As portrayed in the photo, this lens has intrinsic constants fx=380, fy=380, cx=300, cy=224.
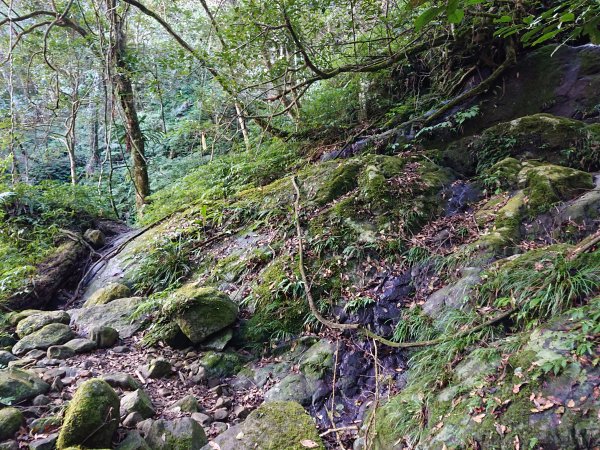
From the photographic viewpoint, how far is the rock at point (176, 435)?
3.18 m

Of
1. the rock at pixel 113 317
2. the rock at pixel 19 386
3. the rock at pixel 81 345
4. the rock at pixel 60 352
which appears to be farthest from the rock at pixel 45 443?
the rock at pixel 113 317

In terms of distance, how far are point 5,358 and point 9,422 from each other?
74.7 inches

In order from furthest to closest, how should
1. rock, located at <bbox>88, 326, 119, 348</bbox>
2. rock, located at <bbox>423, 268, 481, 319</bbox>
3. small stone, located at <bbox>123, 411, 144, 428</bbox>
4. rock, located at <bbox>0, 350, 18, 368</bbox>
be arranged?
1. rock, located at <bbox>88, 326, 119, 348</bbox>
2. rock, located at <bbox>0, 350, 18, 368</bbox>
3. rock, located at <bbox>423, 268, 481, 319</bbox>
4. small stone, located at <bbox>123, 411, 144, 428</bbox>

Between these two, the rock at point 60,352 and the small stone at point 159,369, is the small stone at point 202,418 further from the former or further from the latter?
the rock at point 60,352

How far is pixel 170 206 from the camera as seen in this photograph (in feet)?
31.5

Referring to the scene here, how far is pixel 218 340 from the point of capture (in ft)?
16.5

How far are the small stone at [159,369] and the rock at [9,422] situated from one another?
1484mm

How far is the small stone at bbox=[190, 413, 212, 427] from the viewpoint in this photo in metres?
3.70

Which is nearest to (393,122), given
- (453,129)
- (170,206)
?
(453,129)

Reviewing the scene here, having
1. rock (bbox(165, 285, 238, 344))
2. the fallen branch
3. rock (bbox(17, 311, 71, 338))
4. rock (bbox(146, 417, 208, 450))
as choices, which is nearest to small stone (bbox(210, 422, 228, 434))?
rock (bbox(146, 417, 208, 450))

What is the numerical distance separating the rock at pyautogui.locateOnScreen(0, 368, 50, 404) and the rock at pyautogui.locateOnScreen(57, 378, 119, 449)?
69 cm

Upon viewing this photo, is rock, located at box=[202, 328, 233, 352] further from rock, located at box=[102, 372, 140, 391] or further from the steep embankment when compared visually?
rock, located at box=[102, 372, 140, 391]

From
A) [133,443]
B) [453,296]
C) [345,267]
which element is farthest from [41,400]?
[453,296]

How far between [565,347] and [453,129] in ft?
18.6
